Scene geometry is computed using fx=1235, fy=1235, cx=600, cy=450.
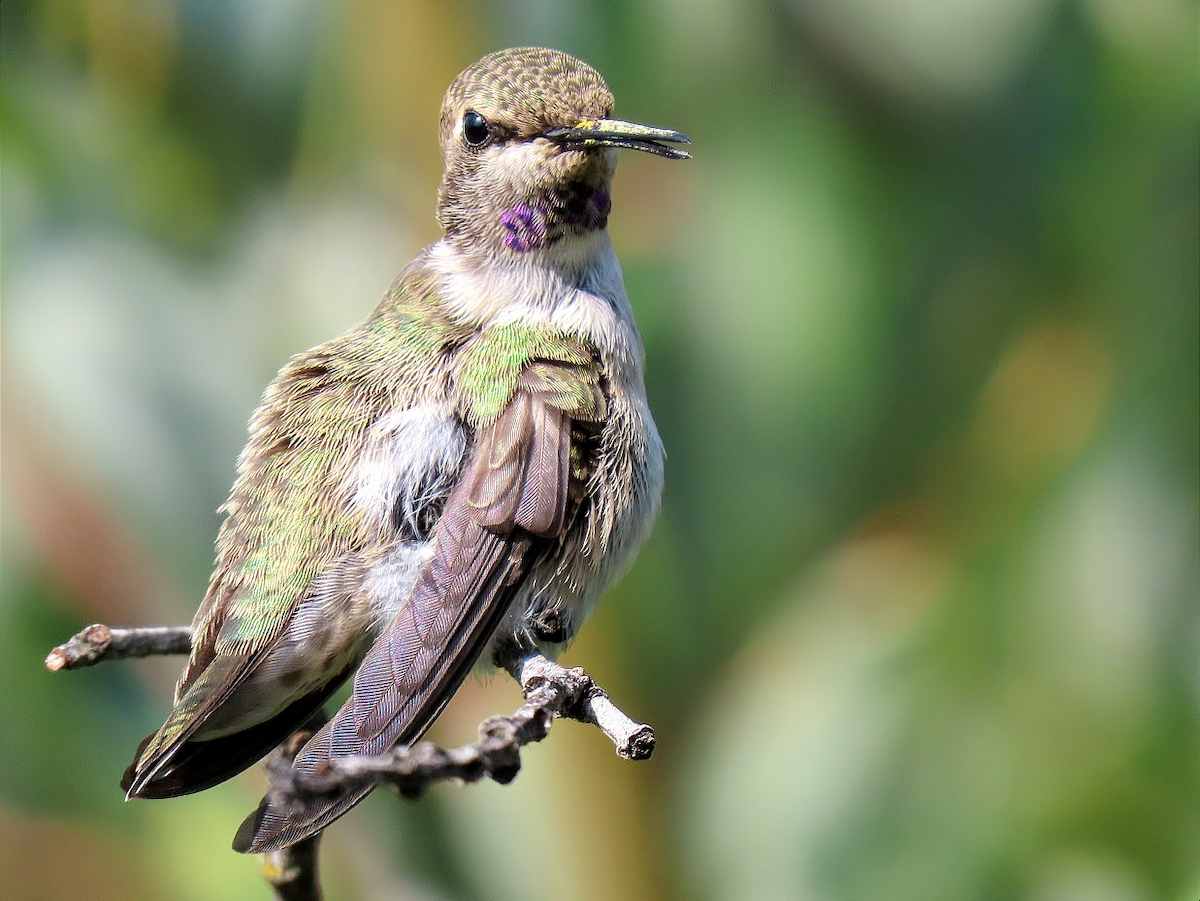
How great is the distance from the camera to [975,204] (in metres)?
4.41

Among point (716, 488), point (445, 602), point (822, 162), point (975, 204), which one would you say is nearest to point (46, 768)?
point (716, 488)

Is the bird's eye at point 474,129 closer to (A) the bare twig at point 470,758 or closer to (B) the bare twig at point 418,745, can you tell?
(B) the bare twig at point 418,745

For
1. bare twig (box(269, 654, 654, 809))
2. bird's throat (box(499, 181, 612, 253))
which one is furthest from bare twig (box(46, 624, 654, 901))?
bird's throat (box(499, 181, 612, 253))

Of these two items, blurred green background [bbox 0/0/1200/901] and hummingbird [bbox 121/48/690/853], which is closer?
hummingbird [bbox 121/48/690/853]

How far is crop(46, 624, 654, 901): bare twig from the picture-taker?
4.31 feet

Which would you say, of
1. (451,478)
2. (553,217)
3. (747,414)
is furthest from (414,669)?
(747,414)

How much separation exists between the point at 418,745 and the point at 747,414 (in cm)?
305

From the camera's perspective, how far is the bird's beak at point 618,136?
194cm

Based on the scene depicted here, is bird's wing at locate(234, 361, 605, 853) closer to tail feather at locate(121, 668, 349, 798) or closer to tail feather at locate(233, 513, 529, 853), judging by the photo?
tail feather at locate(233, 513, 529, 853)

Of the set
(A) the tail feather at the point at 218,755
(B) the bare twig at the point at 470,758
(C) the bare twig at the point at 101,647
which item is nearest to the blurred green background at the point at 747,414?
(A) the tail feather at the point at 218,755

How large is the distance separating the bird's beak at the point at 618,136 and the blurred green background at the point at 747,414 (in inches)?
76.9

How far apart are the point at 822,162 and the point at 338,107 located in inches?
71.9

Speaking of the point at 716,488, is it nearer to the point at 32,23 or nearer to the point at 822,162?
the point at 822,162

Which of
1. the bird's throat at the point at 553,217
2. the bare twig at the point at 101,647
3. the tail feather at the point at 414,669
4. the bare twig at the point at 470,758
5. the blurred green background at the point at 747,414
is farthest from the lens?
the blurred green background at the point at 747,414
